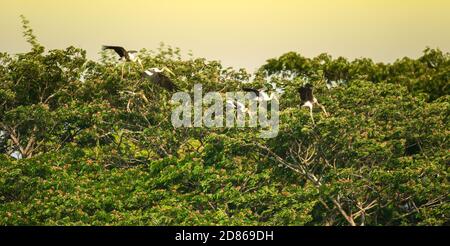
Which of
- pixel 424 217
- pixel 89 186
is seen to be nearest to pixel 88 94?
pixel 89 186

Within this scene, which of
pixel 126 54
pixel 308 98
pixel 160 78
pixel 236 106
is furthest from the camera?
pixel 160 78

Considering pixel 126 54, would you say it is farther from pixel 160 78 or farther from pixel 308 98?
pixel 308 98

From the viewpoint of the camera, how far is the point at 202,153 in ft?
109

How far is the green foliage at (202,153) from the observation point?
105ft

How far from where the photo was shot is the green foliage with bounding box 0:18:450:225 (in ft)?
105

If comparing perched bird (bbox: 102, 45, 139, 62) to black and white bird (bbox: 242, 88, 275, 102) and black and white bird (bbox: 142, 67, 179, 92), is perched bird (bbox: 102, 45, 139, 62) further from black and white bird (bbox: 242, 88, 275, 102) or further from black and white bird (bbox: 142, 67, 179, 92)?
black and white bird (bbox: 242, 88, 275, 102)
